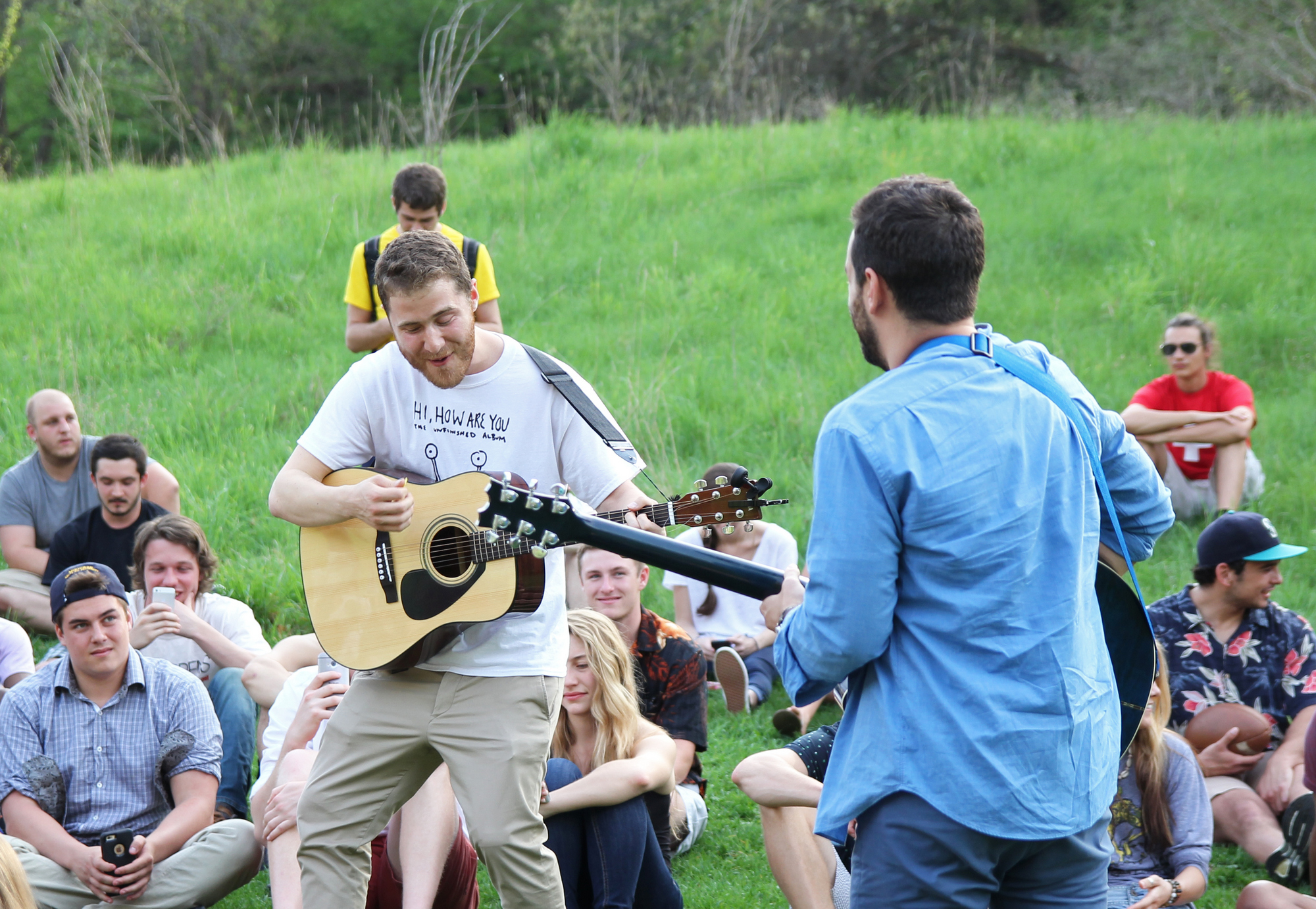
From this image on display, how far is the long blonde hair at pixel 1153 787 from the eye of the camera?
425cm

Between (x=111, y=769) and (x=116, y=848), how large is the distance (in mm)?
361

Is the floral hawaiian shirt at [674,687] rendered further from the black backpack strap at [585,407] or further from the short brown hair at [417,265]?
the short brown hair at [417,265]

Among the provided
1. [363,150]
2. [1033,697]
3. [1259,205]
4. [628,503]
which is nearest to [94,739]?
[628,503]

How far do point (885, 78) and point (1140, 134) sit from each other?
33.3 ft

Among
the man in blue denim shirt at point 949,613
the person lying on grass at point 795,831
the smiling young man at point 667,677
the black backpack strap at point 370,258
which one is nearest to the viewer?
the man in blue denim shirt at point 949,613

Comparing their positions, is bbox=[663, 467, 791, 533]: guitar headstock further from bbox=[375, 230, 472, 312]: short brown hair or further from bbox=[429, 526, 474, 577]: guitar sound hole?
bbox=[375, 230, 472, 312]: short brown hair

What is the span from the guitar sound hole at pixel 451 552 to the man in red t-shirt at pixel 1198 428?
544 cm

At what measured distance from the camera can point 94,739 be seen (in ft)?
15.3

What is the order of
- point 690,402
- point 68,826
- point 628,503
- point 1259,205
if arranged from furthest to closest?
point 1259,205 → point 690,402 → point 68,826 → point 628,503

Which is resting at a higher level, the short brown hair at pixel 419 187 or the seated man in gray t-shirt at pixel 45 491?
the short brown hair at pixel 419 187

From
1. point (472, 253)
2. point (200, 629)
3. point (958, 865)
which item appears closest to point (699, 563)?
point (958, 865)

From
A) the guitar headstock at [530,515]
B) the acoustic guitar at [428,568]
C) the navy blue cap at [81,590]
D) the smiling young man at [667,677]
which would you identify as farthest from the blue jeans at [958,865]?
the navy blue cap at [81,590]

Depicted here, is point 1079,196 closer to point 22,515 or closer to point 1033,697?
point 22,515

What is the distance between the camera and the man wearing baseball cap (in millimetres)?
5137
